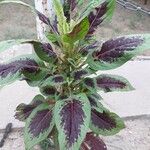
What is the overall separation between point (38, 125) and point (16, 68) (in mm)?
338

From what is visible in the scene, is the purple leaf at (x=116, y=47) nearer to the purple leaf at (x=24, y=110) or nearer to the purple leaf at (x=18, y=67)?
the purple leaf at (x=18, y=67)

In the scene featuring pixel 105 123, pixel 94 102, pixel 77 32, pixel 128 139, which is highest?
pixel 77 32

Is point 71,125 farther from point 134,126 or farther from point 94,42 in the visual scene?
point 134,126

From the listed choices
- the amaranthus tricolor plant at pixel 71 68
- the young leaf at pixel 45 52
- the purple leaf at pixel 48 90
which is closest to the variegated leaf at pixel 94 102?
Answer: the amaranthus tricolor plant at pixel 71 68

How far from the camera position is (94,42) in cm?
238

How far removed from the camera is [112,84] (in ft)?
8.21

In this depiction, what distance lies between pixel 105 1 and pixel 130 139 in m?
1.23

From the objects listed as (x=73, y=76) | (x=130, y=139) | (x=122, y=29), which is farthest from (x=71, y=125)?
(x=122, y=29)

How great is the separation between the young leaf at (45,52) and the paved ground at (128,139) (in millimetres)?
971

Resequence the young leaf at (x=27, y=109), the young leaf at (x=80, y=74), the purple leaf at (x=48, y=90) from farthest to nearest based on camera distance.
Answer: the young leaf at (x=27, y=109) < the purple leaf at (x=48, y=90) < the young leaf at (x=80, y=74)

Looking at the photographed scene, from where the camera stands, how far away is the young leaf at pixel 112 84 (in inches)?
97.1

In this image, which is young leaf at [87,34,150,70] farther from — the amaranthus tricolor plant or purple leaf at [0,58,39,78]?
purple leaf at [0,58,39,78]

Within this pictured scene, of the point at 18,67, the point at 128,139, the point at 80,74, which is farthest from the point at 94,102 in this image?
the point at 128,139

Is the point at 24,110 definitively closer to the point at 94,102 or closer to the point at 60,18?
the point at 94,102
